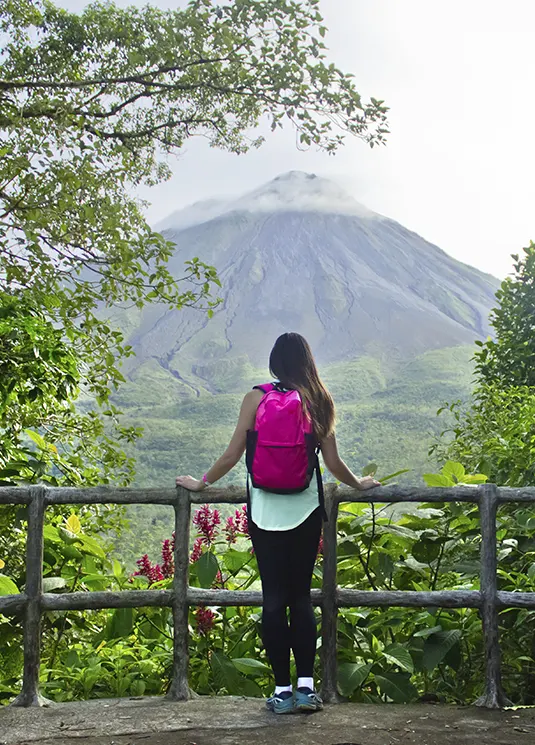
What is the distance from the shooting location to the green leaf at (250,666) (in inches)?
148

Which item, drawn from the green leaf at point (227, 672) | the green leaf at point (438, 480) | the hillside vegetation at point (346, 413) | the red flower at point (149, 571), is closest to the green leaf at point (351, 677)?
the green leaf at point (227, 672)

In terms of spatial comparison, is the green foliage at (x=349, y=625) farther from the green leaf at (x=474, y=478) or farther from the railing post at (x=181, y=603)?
the railing post at (x=181, y=603)

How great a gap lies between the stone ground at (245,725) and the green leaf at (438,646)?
0.20 meters

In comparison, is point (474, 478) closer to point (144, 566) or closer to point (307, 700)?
point (307, 700)

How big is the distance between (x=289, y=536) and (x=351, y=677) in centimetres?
77

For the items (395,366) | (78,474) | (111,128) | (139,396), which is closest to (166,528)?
(111,128)

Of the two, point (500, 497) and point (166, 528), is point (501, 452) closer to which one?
point (500, 497)

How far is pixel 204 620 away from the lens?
389cm

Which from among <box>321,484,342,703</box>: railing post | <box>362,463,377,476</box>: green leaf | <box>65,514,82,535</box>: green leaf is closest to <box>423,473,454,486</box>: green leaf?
<box>362,463,377,476</box>: green leaf

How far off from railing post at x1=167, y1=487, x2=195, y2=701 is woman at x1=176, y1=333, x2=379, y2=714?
0.29 metres

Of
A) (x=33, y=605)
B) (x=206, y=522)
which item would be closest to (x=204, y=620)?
(x=206, y=522)

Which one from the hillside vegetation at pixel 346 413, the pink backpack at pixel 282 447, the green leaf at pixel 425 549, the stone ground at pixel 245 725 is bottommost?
the hillside vegetation at pixel 346 413

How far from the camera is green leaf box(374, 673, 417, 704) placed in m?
3.74

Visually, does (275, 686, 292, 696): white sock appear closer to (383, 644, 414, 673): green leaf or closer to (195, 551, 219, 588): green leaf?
(383, 644, 414, 673): green leaf
